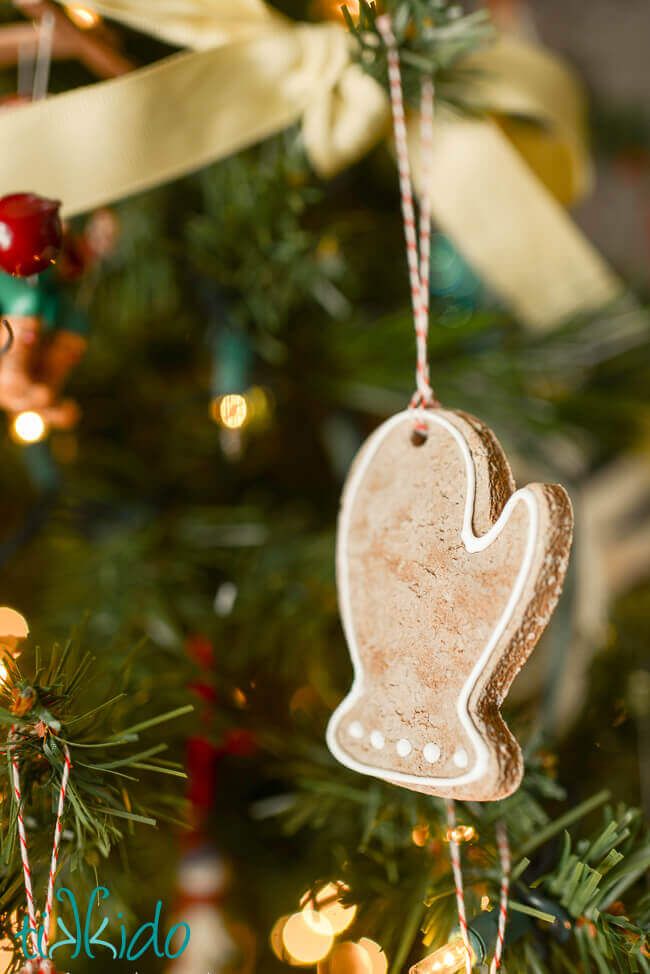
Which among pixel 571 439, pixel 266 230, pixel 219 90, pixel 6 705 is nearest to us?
pixel 6 705

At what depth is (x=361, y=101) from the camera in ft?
1.29

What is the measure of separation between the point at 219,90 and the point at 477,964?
41cm

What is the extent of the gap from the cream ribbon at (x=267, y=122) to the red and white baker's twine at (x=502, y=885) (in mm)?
336

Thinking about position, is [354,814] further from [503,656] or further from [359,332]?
[359,332]

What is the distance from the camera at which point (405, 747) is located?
29cm

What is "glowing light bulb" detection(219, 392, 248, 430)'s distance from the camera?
0.50 metres

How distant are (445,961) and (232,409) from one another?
0.34 m

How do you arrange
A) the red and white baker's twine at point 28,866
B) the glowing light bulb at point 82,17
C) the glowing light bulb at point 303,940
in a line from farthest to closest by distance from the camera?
1. the glowing light bulb at point 303,940
2. the glowing light bulb at point 82,17
3. the red and white baker's twine at point 28,866

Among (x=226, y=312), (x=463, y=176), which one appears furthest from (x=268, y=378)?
(x=463, y=176)

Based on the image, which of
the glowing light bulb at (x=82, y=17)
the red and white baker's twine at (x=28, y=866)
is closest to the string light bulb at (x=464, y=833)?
the red and white baker's twine at (x=28, y=866)

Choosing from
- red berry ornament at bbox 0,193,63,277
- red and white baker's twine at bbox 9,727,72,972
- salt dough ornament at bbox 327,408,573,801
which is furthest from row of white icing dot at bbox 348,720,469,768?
red berry ornament at bbox 0,193,63,277

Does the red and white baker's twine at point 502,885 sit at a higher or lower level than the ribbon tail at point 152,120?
lower

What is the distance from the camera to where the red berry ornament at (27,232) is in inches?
11.5

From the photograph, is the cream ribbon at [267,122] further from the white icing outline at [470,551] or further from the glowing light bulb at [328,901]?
the glowing light bulb at [328,901]
